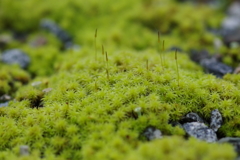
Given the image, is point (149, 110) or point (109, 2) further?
point (109, 2)

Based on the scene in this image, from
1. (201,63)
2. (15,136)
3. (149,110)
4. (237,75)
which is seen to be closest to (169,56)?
(201,63)

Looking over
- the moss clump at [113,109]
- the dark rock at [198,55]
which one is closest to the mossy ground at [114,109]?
the moss clump at [113,109]

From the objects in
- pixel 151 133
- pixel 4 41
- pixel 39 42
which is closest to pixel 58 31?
pixel 39 42

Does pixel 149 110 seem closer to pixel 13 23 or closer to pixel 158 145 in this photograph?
pixel 158 145

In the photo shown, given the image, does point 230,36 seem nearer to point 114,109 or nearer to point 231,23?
point 231,23

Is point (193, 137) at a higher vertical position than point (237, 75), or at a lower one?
lower

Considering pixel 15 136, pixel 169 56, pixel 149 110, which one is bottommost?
pixel 15 136
